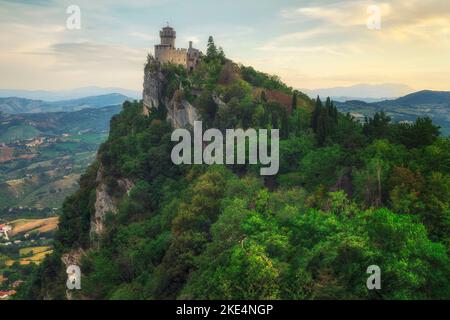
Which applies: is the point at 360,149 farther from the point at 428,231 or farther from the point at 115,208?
the point at 115,208

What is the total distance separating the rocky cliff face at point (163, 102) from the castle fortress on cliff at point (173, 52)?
2.85 metres

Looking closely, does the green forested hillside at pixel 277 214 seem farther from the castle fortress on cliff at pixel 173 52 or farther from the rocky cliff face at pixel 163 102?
the castle fortress on cliff at pixel 173 52

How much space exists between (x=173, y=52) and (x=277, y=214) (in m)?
68.3

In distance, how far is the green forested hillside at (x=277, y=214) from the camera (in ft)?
107

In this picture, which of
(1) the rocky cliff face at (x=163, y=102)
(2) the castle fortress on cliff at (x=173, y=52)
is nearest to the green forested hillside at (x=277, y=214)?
(1) the rocky cliff face at (x=163, y=102)

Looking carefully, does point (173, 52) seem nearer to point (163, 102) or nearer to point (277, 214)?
point (163, 102)

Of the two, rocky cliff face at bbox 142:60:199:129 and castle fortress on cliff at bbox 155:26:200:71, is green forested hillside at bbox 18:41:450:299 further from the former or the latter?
castle fortress on cliff at bbox 155:26:200:71

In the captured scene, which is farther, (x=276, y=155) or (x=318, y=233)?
(x=276, y=155)

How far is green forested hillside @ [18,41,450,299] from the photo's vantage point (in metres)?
32.6

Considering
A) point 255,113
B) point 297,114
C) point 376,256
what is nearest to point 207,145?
point 255,113

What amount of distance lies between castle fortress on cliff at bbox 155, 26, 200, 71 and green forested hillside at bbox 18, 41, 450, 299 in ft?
33.8

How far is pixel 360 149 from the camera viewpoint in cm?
5331

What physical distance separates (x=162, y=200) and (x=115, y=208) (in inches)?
A: 586

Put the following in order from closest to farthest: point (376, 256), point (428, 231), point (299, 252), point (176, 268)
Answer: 1. point (376, 256)
2. point (299, 252)
3. point (428, 231)
4. point (176, 268)
